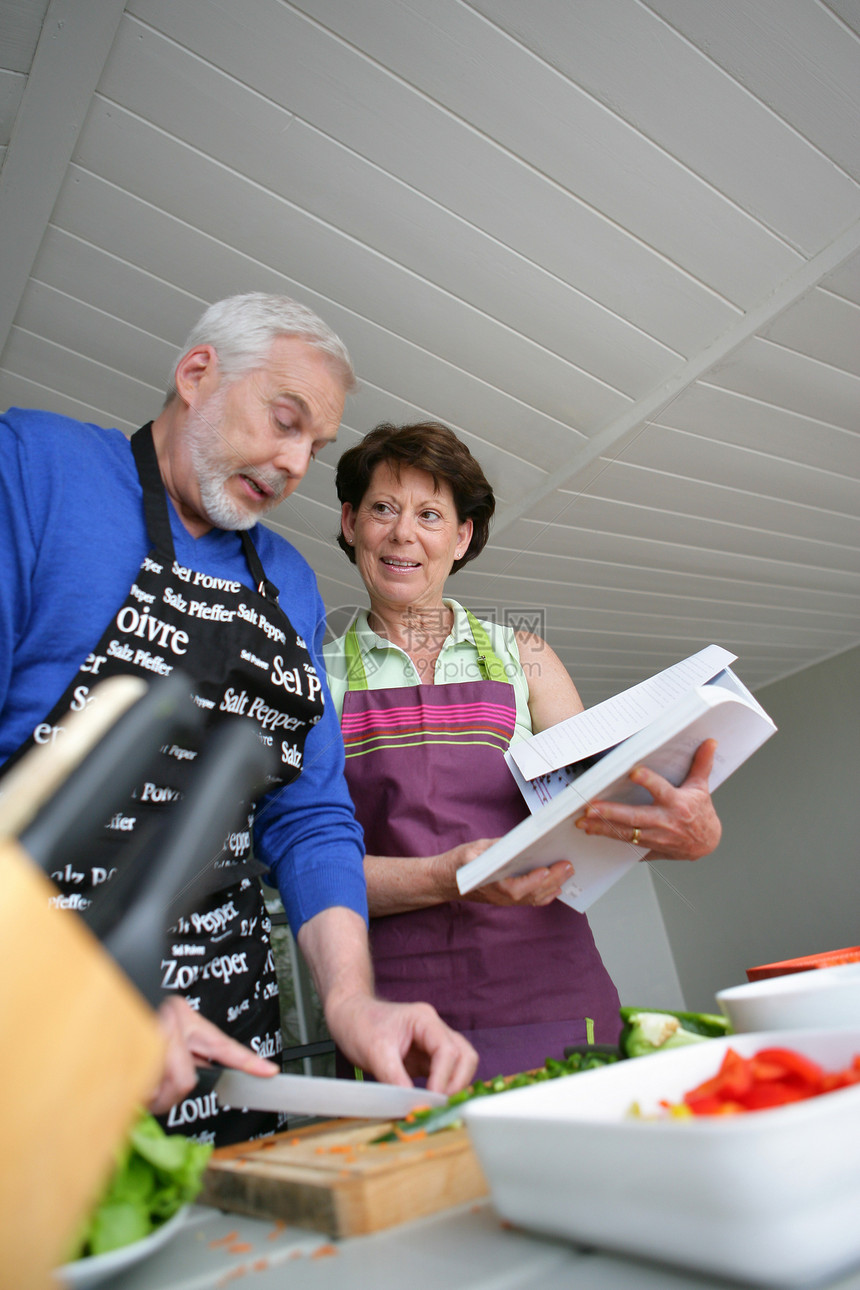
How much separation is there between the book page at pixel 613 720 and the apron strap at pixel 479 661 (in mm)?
292

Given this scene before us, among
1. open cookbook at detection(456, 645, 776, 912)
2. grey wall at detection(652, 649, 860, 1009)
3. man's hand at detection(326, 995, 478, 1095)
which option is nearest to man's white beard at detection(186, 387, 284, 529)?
open cookbook at detection(456, 645, 776, 912)

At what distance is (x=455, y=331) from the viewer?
2.08 m

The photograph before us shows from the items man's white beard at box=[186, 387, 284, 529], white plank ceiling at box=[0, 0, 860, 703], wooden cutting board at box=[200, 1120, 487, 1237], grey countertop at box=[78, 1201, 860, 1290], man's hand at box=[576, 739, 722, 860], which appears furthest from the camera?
white plank ceiling at box=[0, 0, 860, 703]

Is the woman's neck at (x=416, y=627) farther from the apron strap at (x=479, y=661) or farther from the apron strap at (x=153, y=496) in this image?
the apron strap at (x=153, y=496)

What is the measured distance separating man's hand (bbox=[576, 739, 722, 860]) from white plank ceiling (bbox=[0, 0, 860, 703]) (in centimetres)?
123

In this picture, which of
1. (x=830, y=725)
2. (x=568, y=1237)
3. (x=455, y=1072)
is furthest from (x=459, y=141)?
(x=830, y=725)

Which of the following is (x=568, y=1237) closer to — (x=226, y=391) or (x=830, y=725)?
(x=226, y=391)

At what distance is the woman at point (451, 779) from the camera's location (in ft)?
4.28

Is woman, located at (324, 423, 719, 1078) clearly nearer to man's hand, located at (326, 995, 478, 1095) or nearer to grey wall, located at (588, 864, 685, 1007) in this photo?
man's hand, located at (326, 995, 478, 1095)

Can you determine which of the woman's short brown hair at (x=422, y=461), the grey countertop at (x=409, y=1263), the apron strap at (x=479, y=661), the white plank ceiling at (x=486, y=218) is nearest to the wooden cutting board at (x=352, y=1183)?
the grey countertop at (x=409, y=1263)

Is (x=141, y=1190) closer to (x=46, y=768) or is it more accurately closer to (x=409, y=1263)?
(x=409, y=1263)

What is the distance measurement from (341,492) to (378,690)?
482 millimetres

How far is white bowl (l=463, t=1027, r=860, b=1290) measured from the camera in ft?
1.20

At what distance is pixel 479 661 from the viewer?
168cm
